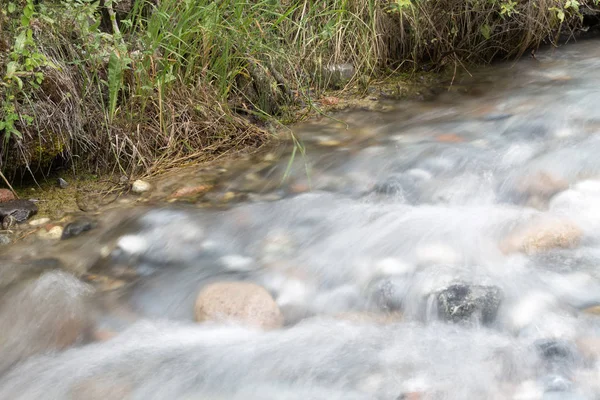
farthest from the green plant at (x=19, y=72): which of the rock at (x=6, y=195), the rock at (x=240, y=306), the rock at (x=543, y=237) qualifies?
the rock at (x=543, y=237)

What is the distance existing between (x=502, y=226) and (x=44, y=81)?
194 cm

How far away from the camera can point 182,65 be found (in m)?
3.08

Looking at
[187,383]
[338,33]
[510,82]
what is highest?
[338,33]

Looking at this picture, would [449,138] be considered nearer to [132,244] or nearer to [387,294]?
[387,294]

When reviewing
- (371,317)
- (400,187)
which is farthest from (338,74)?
(371,317)

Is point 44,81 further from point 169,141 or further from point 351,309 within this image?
point 351,309

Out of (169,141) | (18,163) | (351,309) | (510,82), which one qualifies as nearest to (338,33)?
(510,82)

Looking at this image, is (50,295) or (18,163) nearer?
(50,295)

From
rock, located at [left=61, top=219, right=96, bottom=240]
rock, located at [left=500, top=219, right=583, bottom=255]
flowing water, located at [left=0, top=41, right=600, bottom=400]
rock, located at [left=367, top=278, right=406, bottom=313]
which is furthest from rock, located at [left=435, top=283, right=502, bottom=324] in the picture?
rock, located at [left=61, top=219, right=96, bottom=240]

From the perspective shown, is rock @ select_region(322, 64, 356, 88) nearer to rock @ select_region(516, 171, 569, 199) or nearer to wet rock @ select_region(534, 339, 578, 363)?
rock @ select_region(516, 171, 569, 199)

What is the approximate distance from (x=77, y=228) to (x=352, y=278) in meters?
1.12

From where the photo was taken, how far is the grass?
2758 millimetres

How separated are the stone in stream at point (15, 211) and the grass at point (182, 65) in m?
0.17

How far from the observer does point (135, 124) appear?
2.97 m
